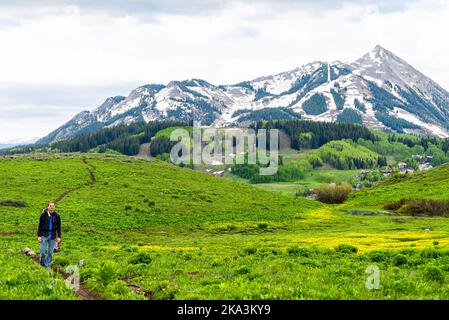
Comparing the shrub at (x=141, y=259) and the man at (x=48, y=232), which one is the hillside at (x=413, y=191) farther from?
the man at (x=48, y=232)

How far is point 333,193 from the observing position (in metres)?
154

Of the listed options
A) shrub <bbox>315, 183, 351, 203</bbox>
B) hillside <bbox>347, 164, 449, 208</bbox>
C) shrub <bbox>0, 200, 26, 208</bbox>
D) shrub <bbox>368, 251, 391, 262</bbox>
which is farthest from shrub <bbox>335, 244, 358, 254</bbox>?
shrub <bbox>315, 183, 351, 203</bbox>

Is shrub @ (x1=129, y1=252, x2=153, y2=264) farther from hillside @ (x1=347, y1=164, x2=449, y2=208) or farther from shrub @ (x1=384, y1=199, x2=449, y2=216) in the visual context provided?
hillside @ (x1=347, y1=164, x2=449, y2=208)

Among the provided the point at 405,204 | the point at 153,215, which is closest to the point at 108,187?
the point at 153,215

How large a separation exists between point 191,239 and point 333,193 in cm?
10950

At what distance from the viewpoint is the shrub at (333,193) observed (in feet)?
506

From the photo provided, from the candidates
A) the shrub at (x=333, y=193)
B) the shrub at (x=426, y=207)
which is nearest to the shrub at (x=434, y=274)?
the shrub at (x=426, y=207)

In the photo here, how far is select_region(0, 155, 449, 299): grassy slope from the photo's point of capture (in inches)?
670

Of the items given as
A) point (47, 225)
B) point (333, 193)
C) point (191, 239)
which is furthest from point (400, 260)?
point (333, 193)

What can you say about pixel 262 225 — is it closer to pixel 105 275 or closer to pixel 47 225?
pixel 47 225
